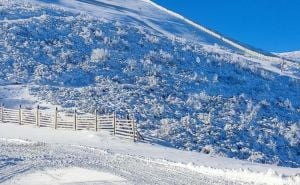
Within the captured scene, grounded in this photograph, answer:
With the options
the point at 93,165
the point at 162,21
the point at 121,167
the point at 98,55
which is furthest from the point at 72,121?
the point at 162,21

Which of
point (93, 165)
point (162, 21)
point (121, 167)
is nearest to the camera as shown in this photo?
point (121, 167)

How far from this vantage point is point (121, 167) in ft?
61.5

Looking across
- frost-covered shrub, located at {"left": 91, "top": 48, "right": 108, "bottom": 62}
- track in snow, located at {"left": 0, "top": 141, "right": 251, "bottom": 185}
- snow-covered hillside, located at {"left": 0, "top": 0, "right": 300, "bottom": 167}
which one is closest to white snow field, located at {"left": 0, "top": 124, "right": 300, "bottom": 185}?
track in snow, located at {"left": 0, "top": 141, "right": 251, "bottom": 185}

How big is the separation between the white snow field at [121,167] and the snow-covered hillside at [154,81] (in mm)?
7346

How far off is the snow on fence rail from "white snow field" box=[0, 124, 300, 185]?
8.92ft

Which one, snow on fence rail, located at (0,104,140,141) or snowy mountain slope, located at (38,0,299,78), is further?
snowy mountain slope, located at (38,0,299,78)

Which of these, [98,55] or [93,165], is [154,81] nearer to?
[98,55]

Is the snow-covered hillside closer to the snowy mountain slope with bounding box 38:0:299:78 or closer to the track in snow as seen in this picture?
the snowy mountain slope with bounding box 38:0:299:78

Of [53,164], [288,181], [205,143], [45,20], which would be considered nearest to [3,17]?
[45,20]

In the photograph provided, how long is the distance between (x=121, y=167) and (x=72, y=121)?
1506 centimetres

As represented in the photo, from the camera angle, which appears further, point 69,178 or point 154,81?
point 154,81

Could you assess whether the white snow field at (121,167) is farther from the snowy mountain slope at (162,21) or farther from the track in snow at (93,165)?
the snowy mountain slope at (162,21)

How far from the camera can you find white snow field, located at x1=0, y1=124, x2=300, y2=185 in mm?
16516

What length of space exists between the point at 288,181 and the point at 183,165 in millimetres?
4630
